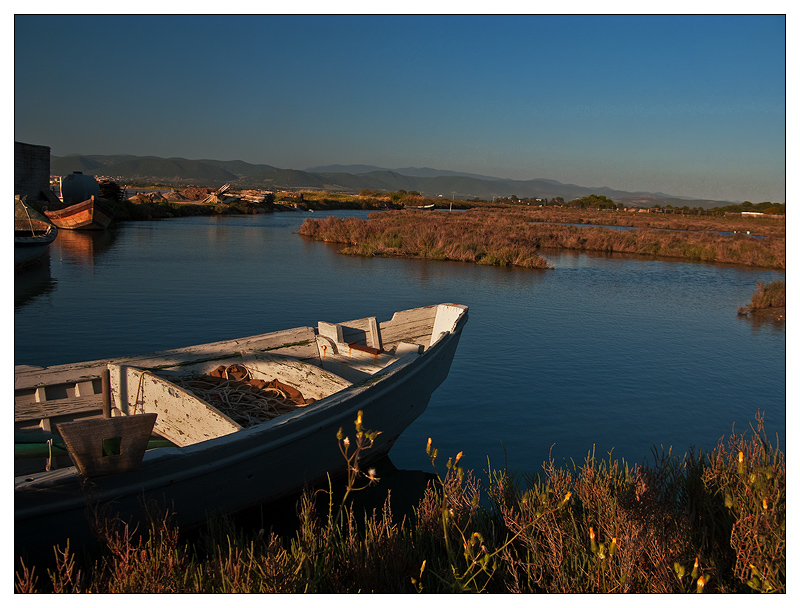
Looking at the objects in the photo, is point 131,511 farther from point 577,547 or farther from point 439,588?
point 577,547

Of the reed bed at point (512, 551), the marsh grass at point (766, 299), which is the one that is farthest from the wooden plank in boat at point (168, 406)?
the marsh grass at point (766, 299)

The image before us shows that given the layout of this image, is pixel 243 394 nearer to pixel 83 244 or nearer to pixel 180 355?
pixel 180 355

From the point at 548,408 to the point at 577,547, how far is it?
16.2 feet

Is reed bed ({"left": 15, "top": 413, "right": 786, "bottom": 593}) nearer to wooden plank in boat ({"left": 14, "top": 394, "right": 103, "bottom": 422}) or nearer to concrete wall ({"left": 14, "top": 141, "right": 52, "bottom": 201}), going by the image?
wooden plank in boat ({"left": 14, "top": 394, "right": 103, "bottom": 422})

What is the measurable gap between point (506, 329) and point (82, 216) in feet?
88.2

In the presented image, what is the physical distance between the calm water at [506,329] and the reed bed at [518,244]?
71.8 inches

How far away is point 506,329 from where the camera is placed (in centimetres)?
1329

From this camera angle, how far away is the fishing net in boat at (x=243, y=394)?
579 centimetres

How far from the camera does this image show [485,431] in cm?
753

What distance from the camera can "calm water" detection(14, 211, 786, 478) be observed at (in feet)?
25.6

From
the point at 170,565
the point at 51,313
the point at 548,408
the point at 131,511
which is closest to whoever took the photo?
the point at 170,565

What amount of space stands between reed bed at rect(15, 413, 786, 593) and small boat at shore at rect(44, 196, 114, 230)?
1214 inches

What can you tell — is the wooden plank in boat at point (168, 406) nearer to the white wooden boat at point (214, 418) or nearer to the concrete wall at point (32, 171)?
the white wooden boat at point (214, 418)

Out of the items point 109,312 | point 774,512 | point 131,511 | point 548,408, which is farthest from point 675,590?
point 109,312
